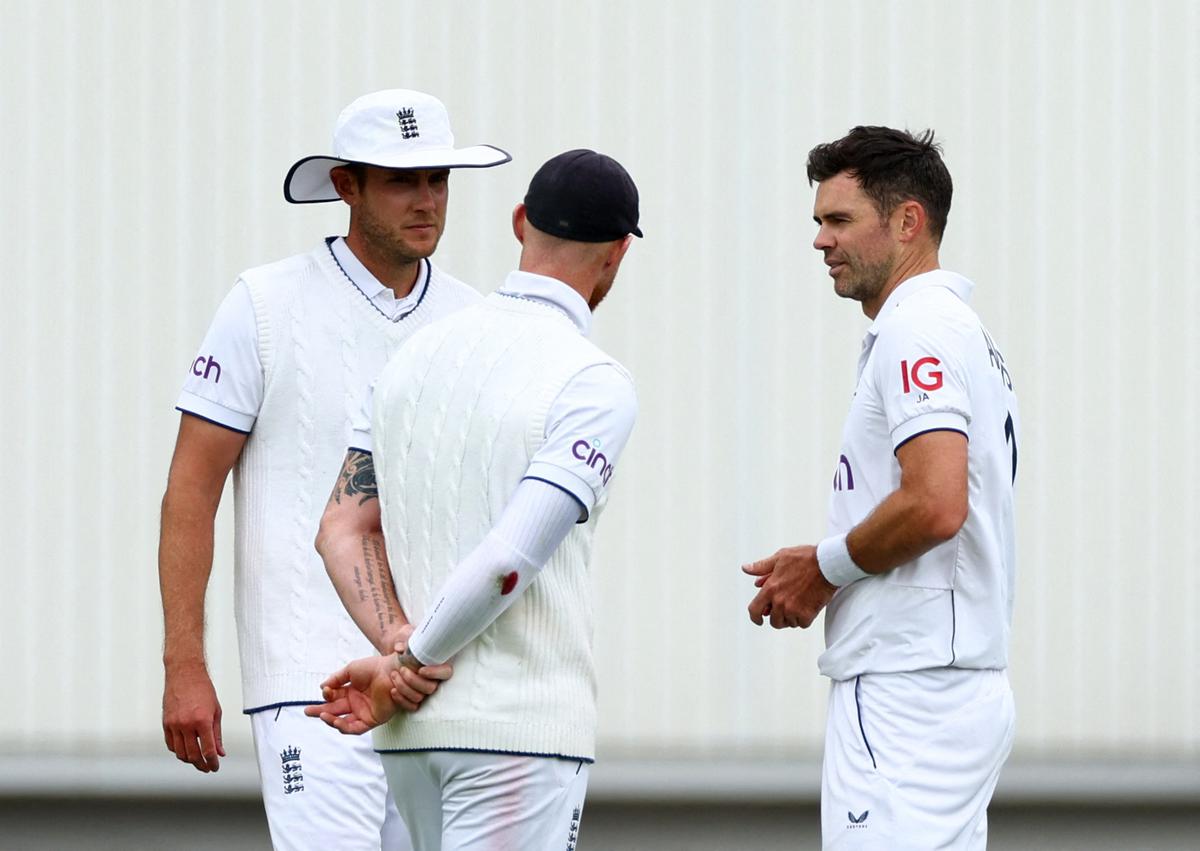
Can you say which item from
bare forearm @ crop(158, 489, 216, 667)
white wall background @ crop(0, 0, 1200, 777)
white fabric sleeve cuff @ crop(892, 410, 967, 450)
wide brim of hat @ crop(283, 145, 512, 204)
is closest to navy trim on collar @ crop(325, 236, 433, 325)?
wide brim of hat @ crop(283, 145, 512, 204)

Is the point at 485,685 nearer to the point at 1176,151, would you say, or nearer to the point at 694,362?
the point at 694,362

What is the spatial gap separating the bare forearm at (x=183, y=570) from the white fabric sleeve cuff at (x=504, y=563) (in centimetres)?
97

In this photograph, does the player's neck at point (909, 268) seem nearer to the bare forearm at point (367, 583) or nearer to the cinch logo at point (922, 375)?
the cinch logo at point (922, 375)

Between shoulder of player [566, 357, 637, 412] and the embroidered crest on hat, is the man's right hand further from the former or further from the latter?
shoulder of player [566, 357, 637, 412]

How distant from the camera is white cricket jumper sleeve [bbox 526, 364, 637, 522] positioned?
2546mm

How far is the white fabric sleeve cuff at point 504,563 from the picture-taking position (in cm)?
253

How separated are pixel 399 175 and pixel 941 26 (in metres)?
2.39

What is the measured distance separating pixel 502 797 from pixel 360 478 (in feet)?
1.79

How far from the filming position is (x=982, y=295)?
5316 millimetres

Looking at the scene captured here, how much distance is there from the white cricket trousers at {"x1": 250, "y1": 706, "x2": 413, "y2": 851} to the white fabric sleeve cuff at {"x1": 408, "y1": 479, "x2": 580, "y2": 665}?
84cm

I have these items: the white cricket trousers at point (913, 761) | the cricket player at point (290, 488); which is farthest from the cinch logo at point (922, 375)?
the cricket player at point (290, 488)

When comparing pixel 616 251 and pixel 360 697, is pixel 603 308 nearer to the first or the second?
Result: pixel 616 251

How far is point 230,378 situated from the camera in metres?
3.37

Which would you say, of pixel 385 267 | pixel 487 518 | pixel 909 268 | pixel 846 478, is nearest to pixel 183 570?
pixel 385 267
